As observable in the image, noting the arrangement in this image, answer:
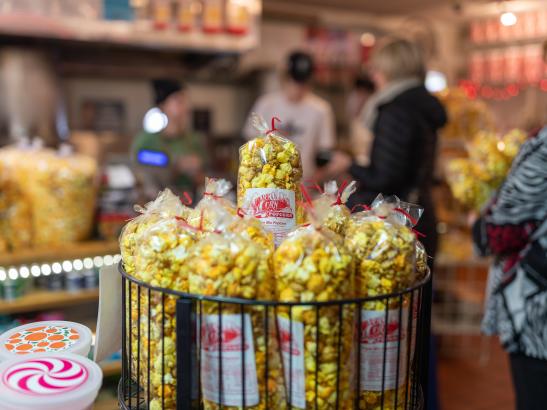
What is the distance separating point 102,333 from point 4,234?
139 cm

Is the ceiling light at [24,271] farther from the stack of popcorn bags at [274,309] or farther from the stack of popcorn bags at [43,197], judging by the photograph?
the stack of popcorn bags at [274,309]

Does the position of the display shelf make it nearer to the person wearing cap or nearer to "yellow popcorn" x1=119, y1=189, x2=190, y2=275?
the person wearing cap

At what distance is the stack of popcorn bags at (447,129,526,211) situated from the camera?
149 cm

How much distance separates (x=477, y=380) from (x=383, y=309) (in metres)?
2.68

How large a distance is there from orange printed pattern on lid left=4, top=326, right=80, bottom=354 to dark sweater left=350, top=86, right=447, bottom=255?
1232 mm

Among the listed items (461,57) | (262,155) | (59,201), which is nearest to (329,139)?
(59,201)

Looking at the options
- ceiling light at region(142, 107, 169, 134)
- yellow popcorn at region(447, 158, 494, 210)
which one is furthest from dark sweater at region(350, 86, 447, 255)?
ceiling light at region(142, 107, 169, 134)

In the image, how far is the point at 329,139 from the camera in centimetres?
369

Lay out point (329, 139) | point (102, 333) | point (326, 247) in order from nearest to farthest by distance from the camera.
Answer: point (326, 247) < point (102, 333) < point (329, 139)

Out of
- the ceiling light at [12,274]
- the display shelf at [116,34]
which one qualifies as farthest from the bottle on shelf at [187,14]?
the ceiling light at [12,274]

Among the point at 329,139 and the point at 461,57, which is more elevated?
the point at 461,57

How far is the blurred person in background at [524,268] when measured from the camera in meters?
1.19

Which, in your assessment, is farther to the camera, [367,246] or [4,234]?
[4,234]

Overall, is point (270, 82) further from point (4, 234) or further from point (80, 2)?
point (4, 234)
